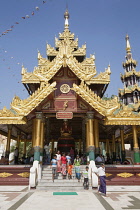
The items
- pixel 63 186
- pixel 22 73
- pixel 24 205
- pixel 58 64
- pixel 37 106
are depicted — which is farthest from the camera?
pixel 22 73

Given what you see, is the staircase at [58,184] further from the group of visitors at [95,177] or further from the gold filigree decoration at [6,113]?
the gold filigree decoration at [6,113]

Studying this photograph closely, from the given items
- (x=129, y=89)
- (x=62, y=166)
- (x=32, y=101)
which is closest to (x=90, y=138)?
(x=62, y=166)

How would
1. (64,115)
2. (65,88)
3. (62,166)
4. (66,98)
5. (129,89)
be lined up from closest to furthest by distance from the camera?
(62,166) < (64,115) < (66,98) < (65,88) < (129,89)

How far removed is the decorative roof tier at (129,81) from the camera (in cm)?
3397

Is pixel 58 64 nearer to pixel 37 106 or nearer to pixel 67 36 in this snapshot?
pixel 37 106

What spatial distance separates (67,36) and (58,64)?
1141cm

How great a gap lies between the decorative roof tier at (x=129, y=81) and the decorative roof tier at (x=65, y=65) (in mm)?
16491

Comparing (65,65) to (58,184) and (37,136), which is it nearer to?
(37,136)

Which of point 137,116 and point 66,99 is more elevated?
point 66,99

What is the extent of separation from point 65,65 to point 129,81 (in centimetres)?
2710

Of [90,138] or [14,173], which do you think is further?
[14,173]

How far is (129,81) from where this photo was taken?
36.8 meters

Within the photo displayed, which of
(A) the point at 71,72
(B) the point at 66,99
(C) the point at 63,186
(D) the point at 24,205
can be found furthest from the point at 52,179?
(A) the point at 71,72

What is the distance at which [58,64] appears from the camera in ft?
41.7
